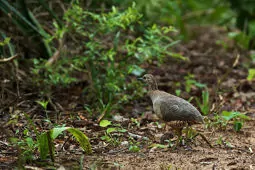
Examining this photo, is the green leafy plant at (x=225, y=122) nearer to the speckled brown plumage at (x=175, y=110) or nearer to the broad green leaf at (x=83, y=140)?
the speckled brown plumage at (x=175, y=110)

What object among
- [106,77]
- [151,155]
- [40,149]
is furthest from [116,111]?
[40,149]

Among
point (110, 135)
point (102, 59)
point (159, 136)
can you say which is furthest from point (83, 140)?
point (102, 59)

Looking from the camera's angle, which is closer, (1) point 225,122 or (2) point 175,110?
(2) point 175,110

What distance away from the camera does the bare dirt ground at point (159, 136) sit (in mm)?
4020

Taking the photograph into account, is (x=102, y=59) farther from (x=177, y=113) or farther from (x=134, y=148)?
(x=134, y=148)

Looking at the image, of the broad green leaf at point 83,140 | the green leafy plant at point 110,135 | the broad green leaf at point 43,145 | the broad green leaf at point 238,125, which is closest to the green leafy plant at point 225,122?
the broad green leaf at point 238,125

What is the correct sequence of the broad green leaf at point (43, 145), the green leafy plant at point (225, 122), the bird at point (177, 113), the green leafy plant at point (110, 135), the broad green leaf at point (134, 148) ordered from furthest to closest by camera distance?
the green leafy plant at point (225, 122) < the green leafy plant at point (110, 135) < the bird at point (177, 113) < the broad green leaf at point (134, 148) < the broad green leaf at point (43, 145)

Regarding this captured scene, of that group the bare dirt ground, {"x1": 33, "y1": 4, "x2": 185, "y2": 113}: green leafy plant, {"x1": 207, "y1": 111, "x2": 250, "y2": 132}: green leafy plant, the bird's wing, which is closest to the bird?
the bird's wing

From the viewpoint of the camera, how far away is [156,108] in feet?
15.3

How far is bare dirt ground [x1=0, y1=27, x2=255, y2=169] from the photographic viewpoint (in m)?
4.02

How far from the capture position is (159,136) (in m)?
4.97

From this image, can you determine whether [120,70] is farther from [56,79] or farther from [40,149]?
[40,149]

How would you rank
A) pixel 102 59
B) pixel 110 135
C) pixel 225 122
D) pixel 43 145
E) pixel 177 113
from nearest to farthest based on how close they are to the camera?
pixel 43 145
pixel 177 113
pixel 110 135
pixel 225 122
pixel 102 59

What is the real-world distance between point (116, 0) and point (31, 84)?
5.46ft
